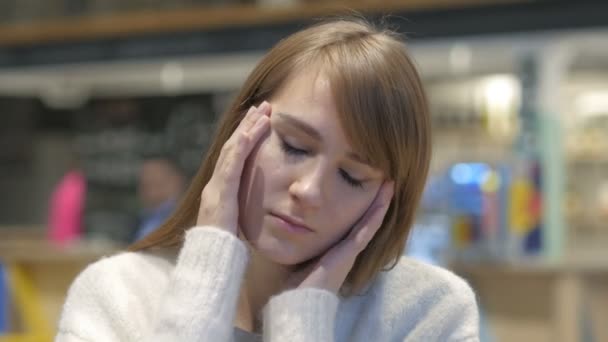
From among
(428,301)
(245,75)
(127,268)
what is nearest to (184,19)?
(245,75)

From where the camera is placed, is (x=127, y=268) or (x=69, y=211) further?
(x=69, y=211)

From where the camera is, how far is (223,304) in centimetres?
134

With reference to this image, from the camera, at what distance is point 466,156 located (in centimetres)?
496

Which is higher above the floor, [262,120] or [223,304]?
[262,120]

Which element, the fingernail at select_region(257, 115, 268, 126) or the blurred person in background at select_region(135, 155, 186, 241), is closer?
the fingernail at select_region(257, 115, 268, 126)

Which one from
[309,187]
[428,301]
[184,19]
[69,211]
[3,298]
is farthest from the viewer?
[69,211]

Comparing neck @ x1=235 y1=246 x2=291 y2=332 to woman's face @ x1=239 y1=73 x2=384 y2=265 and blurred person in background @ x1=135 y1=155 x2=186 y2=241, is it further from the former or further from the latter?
blurred person in background @ x1=135 y1=155 x2=186 y2=241

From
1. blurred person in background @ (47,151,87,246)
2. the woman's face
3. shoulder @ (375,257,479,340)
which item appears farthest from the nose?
blurred person in background @ (47,151,87,246)

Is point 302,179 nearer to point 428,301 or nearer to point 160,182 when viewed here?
point 428,301

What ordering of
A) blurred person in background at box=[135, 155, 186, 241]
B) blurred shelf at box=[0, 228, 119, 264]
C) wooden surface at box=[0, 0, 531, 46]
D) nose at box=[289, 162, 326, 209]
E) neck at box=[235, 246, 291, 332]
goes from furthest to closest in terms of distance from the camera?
blurred shelf at box=[0, 228, 119, 264] → wooden surface at box=[0, 0, 531, 46] → blurred person in background at box=[135, 155, 186, 241] → neck at box=[235, 246, 291, 332] → nose at box=[289, 162, 326, 209]

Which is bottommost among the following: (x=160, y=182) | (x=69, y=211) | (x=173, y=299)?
(x=69, y=211)

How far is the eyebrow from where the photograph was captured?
1284 mm

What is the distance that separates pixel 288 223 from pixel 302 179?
7 cm

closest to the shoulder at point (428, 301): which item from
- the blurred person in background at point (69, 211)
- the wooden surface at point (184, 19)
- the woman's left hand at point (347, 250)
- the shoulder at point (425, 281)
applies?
the shoulder at point (425, 281)
